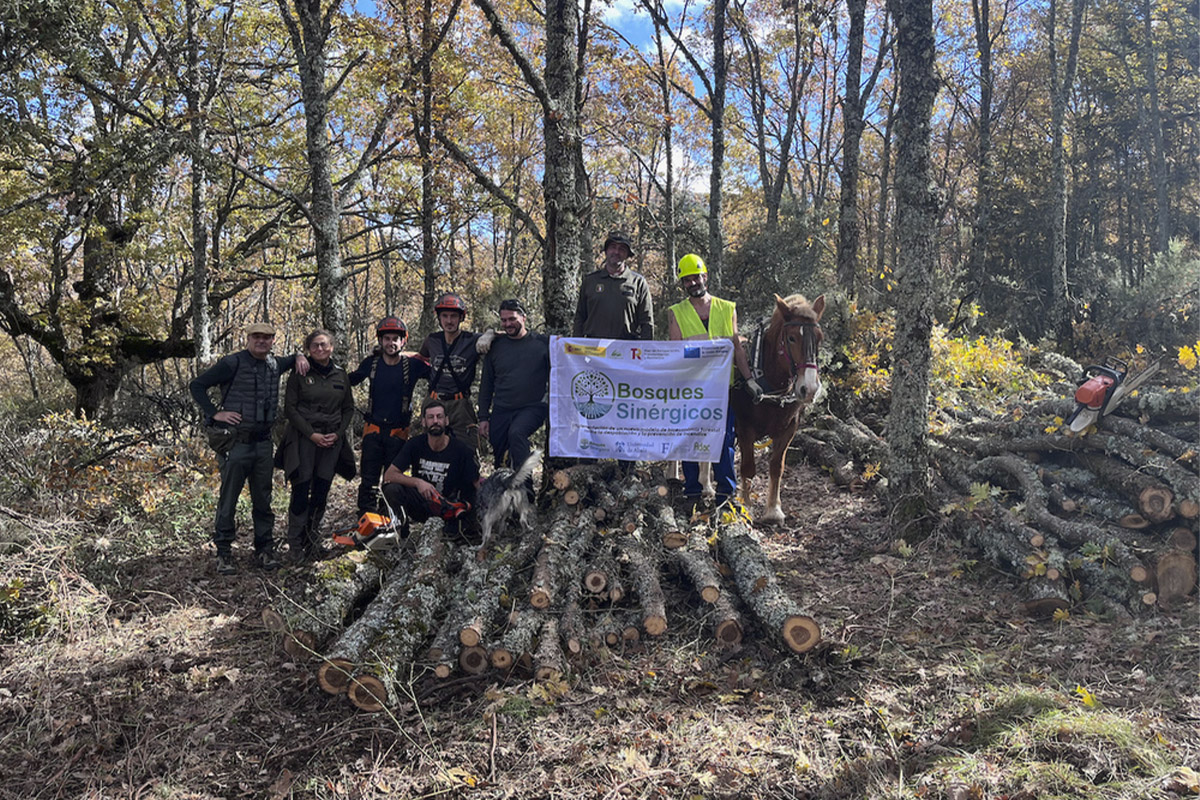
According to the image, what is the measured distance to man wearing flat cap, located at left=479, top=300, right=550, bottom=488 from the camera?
21.4 feet

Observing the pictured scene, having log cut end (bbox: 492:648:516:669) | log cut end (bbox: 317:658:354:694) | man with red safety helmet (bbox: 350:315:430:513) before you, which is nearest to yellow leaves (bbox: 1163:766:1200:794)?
log cut end (bbox: 492:648:516:669)

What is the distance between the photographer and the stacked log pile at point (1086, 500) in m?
4.86

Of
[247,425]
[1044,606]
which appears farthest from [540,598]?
[1044,606]

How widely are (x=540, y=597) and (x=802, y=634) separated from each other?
1.80 meters

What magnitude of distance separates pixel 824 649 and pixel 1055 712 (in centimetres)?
129

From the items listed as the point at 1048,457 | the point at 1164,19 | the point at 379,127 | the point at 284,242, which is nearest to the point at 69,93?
the point at 379,127

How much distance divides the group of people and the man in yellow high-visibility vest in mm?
14

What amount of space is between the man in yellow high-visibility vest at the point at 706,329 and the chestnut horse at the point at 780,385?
20 centimetres

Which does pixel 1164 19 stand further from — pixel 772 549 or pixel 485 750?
pixel 485 750

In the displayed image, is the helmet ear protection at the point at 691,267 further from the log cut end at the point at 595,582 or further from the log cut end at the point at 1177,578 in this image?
the log cut end at the point at 1177,578

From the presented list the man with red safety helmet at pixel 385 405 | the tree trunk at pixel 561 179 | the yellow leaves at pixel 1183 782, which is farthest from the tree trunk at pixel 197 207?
the yellow leaves at pixel 1183 782

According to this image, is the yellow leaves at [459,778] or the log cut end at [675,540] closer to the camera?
the yellow leaves at [459,778]

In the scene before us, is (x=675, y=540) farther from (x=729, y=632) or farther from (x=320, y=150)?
(x=320, y=150)

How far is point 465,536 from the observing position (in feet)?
20.2
